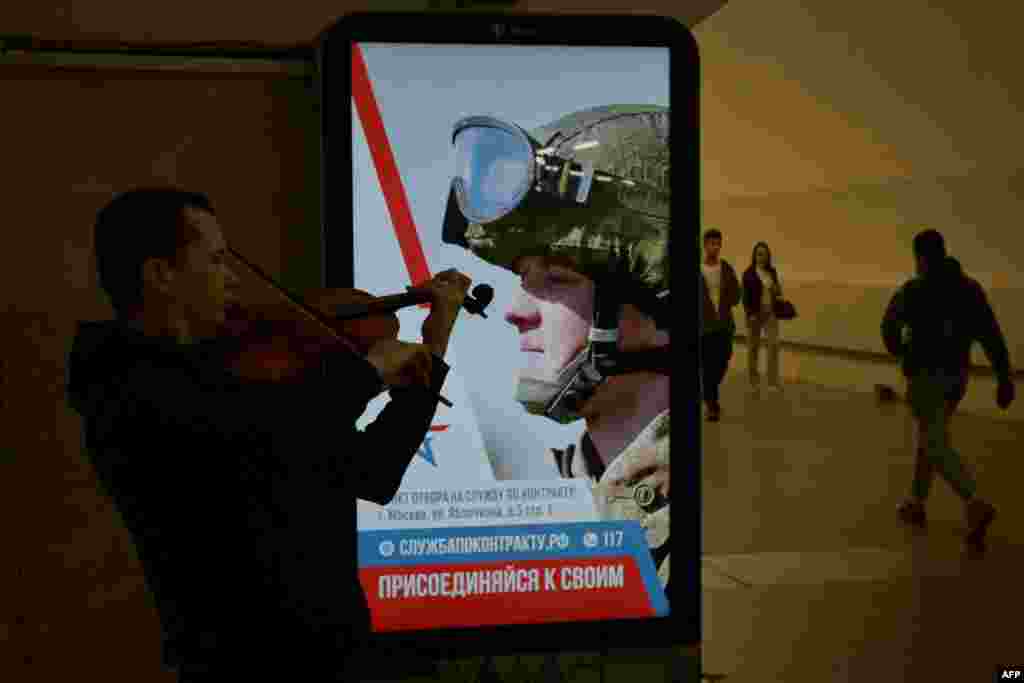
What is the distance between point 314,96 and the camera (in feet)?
9.41

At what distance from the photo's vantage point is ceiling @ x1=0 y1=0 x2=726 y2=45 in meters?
Answer: 2.82

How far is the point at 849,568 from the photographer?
21.9ft

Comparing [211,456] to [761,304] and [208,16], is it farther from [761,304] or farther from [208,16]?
[761,304]

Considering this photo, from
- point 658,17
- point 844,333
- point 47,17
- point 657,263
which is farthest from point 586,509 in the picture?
point 844,333

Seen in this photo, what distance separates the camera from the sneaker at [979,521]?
281 inches

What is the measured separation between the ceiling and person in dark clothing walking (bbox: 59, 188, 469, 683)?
0.77 m

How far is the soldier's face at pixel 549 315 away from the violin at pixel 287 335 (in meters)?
0.41

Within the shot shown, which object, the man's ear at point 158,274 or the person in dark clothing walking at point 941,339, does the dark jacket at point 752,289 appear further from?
the man's ear at point 158,274

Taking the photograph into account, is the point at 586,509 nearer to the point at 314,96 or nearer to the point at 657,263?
the point at 657,263

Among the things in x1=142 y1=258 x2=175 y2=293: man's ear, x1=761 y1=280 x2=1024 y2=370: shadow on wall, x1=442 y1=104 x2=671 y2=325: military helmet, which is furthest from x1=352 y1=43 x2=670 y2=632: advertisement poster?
x1=761 y1=280 x2=1024 y2=370: shadow on wall

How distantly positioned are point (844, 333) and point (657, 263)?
46.0 feet

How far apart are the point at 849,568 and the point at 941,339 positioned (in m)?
1.49

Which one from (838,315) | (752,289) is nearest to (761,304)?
(752,289)

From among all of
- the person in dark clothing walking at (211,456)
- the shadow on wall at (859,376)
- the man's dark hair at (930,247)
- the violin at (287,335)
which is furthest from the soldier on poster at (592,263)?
the shadow on wall at (859,376)
